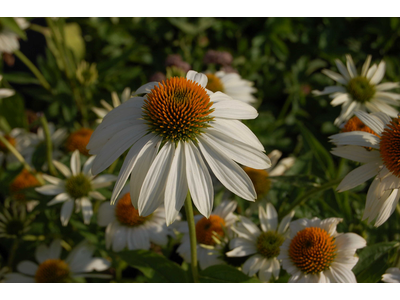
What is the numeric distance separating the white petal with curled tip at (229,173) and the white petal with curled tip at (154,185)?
119mm

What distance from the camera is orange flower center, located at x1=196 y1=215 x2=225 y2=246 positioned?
4.59 feet

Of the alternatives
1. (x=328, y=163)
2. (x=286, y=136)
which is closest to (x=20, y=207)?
(x=328, y=163)

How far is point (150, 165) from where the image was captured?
0.95 m

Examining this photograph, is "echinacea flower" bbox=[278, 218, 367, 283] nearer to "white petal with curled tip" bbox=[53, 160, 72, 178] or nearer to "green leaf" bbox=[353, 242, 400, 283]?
"green leaf" bbox=[353, 242, 400, 283]

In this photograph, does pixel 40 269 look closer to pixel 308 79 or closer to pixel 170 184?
pixel 170 184

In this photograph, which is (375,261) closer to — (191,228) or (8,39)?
(191,228)

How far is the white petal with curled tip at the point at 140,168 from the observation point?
94cm

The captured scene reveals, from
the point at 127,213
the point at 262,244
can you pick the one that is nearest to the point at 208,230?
the point at 262,244

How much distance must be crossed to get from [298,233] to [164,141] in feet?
2.00

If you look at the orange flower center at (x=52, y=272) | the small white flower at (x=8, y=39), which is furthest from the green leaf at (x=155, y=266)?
the small white flower at (x=8, y=39)

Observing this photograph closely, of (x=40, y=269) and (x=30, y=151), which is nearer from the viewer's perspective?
(x=40, y=269)

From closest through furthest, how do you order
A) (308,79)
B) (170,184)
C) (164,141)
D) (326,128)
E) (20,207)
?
(170,184), (164,141), (20,207), (326,128), (308,79)

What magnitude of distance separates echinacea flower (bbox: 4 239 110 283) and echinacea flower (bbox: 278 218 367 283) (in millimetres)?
876

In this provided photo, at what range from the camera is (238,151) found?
0.96 m
